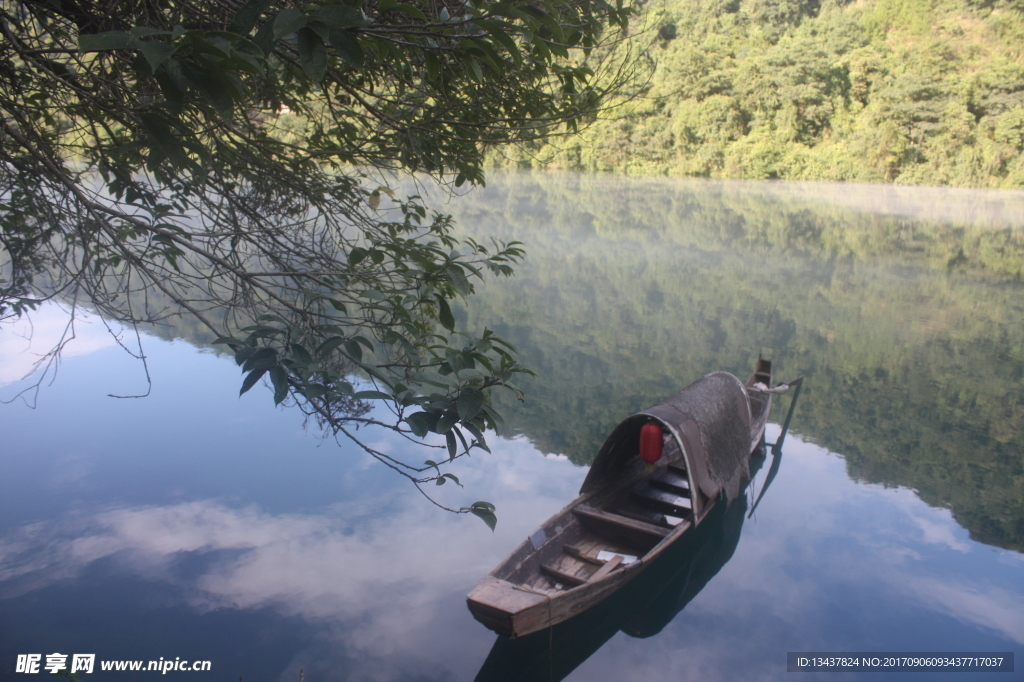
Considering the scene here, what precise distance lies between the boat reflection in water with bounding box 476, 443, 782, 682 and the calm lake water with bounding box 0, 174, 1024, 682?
16mm

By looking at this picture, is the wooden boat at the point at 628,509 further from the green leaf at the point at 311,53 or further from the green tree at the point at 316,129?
the green leaf at the point at 311,53

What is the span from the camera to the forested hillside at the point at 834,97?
2291cm

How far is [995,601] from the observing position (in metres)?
3.74

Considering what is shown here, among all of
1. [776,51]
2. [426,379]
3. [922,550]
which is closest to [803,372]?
[922,550]

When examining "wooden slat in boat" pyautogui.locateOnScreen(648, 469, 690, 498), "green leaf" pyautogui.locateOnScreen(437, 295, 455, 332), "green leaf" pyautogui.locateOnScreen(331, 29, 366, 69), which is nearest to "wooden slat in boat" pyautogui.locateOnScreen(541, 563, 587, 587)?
"wooden slat in boat" pyautogui.locateOnScreen(648, 469, 690, 498)

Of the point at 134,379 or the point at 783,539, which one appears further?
the point at 134,379

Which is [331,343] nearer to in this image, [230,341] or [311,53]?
[230,341]

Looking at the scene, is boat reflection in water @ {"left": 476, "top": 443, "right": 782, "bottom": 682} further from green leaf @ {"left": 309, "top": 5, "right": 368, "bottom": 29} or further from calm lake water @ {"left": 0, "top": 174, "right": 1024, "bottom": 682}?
green leaf @ {"left": 309, "top": 5, "right": 368, "bottom": 29}

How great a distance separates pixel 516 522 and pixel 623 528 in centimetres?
93

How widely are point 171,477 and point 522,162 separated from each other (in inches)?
128

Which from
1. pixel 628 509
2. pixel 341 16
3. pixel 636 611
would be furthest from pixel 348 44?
pixel 628 509

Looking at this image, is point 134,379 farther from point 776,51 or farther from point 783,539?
point 776,51

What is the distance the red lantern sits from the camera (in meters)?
3.92

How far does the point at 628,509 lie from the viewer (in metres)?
4.11
